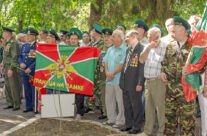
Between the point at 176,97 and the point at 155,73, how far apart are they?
0.61 metres

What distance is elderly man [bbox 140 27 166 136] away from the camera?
549cm

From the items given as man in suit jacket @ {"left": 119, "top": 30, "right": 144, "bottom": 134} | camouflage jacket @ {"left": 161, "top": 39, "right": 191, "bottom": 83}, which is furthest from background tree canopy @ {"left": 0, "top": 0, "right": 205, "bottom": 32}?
camouflage jacket @ {"left": 161, "top": 39, "right": 191, "bottom": 83}

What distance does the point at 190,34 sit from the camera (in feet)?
16.8

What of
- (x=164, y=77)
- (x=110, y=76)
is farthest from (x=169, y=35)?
(x=110, y=76)

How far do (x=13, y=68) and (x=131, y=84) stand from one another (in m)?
4.00

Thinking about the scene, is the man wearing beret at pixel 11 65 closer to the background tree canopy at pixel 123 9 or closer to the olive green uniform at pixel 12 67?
the olive green uniform at pixel 12 67

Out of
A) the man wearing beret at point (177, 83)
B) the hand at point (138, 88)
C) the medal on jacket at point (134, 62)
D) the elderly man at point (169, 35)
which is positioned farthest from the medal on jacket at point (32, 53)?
the man wearing beret at point (177, 83)

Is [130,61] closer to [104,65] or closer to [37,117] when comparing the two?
[104,65]

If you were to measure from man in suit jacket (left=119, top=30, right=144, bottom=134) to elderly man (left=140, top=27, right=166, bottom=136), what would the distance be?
212mm

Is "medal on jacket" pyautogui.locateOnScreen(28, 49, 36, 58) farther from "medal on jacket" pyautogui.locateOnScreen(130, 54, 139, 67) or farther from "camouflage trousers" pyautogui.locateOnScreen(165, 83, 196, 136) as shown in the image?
"camouflage trousers" pyautogui.locateOnScreen(165, 83, 196, 136)

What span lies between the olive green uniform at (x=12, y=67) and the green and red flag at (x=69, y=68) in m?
1.38

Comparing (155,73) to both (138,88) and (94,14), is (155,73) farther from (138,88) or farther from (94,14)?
(94,14)

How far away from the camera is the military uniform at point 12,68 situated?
27.9 ft

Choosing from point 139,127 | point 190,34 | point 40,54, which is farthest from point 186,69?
point 40,54
